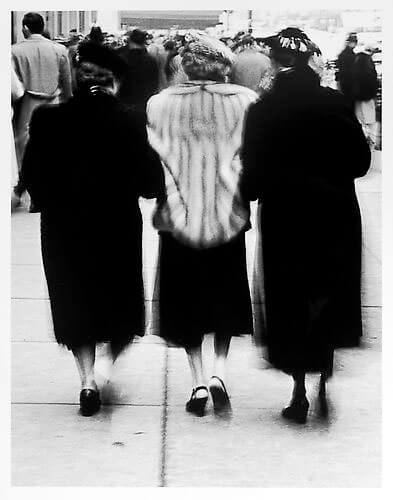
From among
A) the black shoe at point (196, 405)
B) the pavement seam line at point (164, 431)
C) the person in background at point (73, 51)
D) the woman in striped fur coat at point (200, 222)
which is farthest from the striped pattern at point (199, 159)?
the black shoe at point (196, 405)

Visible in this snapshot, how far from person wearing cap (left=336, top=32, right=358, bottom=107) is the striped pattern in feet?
1.20

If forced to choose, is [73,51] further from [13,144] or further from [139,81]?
[13,144]

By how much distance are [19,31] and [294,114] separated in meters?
1.21

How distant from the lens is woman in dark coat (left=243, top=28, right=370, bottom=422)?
149 inches

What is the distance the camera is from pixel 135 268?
386 cm

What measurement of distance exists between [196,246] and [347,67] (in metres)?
→ 0.98

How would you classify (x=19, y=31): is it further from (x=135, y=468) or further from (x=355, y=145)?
(x=135, y=468)

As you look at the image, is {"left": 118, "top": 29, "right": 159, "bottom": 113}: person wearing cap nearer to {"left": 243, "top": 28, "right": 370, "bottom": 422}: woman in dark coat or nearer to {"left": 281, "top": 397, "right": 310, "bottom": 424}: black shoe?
{"left": 243, "top": 28, "right": 370, "bottom": 422}: woman in dark coat

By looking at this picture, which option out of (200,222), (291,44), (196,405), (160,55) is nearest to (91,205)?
(200,222)

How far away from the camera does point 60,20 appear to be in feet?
12.5

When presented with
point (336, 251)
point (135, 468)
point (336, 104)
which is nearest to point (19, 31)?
point (336, 104)

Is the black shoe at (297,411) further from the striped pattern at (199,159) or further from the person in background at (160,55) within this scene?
the person in background at (160,55)

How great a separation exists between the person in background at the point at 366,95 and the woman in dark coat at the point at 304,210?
39 mm

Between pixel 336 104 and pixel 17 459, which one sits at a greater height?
pixel 336 104
